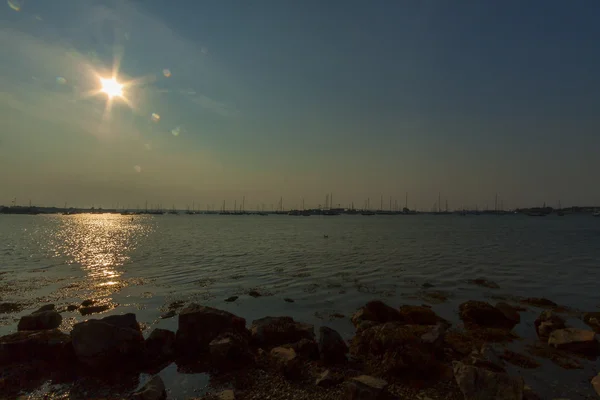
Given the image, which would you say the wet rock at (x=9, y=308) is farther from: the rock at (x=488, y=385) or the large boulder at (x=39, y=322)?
the rock at (x=488, y=385)

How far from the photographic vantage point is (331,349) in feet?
36.3

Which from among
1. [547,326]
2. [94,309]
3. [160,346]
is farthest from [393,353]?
[94,309]

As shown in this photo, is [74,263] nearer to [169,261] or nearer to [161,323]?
[169,261]

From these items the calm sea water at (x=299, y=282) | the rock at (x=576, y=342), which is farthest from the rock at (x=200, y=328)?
the rock at (x=576, y=342)

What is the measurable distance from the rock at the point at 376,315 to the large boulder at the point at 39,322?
14.1 metres

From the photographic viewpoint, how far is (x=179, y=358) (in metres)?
11.5

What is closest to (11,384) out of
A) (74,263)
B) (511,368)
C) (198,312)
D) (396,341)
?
(198,312)

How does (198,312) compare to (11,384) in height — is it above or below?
above

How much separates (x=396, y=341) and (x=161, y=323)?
11.4m

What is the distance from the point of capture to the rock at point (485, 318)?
1499 cm

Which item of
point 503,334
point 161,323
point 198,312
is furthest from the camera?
point 161,323

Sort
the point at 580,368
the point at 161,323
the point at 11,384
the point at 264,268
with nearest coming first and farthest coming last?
the point at 11,384 < the point at 580,368 < the point at 161,323 < the point at 264,268

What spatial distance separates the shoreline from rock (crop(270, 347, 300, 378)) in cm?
3

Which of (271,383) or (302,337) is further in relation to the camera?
(302,337)
